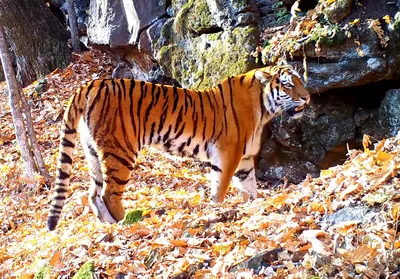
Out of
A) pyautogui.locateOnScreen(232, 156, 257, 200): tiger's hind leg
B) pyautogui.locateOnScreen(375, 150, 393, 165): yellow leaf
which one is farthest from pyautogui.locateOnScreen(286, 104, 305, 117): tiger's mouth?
pyautogui.locateOnScreen(375, 150, 393, 165): yellow leaf

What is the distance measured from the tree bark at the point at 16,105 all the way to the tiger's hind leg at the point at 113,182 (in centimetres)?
340

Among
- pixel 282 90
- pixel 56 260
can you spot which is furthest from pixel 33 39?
pixel 56 260

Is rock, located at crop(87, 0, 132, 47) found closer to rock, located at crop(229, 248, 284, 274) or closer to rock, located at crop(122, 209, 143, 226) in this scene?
rock, located at crop(122, 209, 143, 226)

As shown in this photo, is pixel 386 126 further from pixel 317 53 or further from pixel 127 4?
pixel 127 4

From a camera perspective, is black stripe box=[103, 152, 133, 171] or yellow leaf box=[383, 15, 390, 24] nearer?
black stripe box=[103, 152, 133, 171]

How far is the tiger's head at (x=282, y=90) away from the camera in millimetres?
6910

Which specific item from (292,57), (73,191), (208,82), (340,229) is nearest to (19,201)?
(73,191)

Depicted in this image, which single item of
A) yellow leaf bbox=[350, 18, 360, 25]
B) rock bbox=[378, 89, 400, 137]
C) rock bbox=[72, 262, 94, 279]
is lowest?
rock bbox=[72, 262, 94, 279]

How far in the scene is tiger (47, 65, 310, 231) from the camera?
20.3 ft

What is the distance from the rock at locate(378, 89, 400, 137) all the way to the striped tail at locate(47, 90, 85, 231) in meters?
4.44

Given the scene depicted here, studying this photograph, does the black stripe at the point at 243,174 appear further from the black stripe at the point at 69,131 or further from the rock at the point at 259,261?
the rock at the point at 259,261

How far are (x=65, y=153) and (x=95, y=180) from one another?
58 cm

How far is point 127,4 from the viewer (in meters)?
11.4

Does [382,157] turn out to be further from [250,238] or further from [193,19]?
[193,19]
